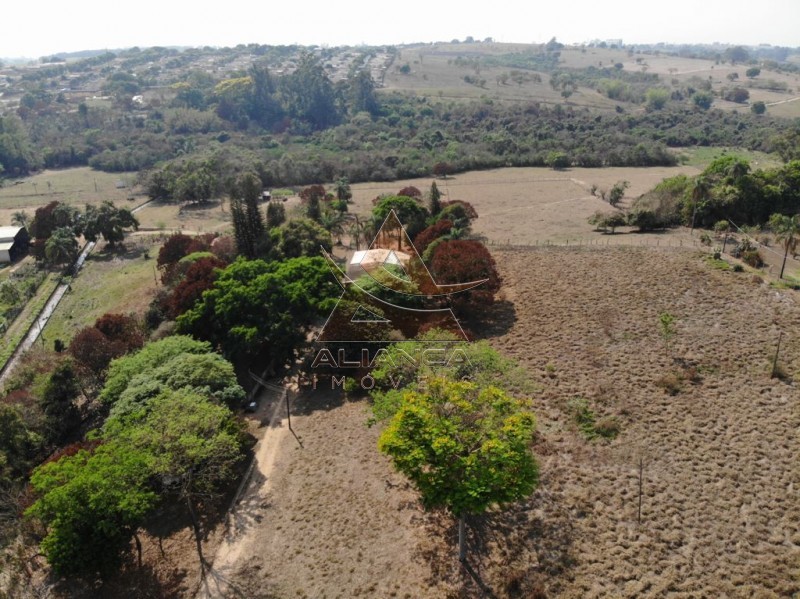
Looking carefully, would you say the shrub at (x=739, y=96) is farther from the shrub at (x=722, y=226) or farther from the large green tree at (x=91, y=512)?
the large green tree at (x=91, y=512)

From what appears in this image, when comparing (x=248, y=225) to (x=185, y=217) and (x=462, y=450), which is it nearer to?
(x=185, y=217)

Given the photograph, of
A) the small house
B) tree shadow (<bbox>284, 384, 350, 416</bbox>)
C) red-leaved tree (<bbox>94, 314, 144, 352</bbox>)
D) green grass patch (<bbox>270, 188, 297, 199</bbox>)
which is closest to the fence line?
the small house

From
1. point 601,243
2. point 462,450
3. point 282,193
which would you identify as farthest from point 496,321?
point 282,193

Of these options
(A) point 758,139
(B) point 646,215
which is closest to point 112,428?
(B) point 646,215

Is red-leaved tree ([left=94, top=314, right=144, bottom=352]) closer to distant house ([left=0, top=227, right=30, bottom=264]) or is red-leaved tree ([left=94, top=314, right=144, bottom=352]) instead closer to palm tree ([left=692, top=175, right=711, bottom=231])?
distant house ([left=0, top=227, right=30, bottom=264])

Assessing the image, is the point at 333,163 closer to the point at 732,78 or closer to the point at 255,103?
the point at 255,103

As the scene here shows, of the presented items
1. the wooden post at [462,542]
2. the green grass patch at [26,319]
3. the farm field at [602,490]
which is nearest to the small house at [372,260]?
the farm field at [602,490]

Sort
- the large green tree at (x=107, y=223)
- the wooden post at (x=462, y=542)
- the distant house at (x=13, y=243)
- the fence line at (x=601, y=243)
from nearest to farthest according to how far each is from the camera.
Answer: the wooden post at (x=462, y=542) → the fence line at (x=601, y=243) → the large green tree at (x=107, y=223) → the distant house at (x=13, y=243)
